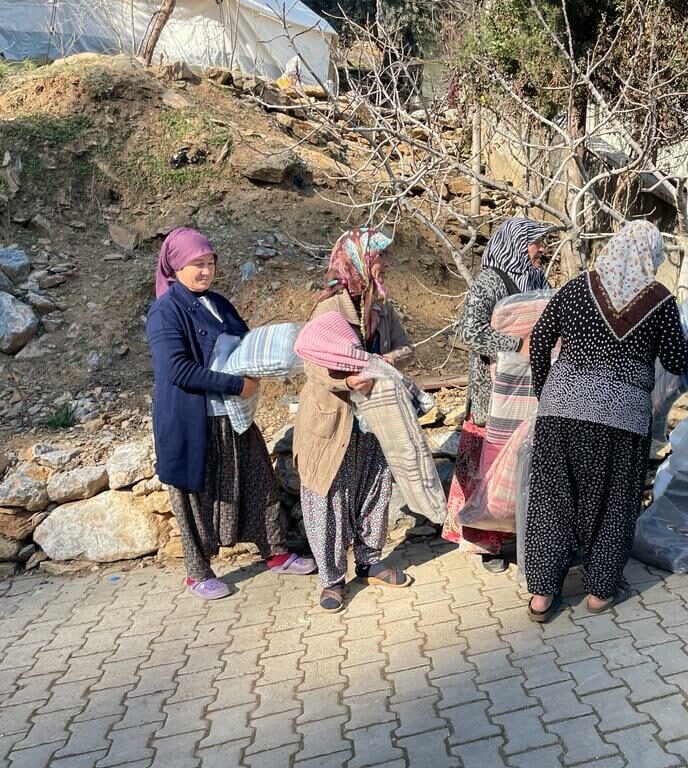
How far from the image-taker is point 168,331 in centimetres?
330

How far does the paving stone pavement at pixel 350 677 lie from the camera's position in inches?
96.0

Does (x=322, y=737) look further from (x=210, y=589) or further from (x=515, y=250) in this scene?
(x=515, y=250)

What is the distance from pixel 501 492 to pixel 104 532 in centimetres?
223

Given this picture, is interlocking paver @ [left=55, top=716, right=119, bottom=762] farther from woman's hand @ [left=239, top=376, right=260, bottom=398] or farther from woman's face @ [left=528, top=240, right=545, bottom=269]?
woman's face @ [left=528, top=240, right=545, bottom=269]

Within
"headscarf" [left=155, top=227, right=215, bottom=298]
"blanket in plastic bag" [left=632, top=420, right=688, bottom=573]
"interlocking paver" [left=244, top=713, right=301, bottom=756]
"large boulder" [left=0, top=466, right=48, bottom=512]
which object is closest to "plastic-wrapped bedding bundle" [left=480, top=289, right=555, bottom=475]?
"blanket in plastic bag" [left=632, top=420, right=688, bottom=573]

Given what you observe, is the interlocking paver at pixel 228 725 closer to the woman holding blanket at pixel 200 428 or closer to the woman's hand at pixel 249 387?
the woman holding blanket at pixel 200 428

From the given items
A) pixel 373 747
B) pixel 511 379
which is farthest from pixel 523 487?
pixel 373 747

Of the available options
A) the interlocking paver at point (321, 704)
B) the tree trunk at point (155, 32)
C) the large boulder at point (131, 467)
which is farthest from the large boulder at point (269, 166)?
the interlocking paver at point (321, 704)

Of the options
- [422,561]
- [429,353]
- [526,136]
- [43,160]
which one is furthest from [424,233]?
[422,561]

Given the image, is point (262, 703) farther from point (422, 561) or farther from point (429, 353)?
point (429, 353)

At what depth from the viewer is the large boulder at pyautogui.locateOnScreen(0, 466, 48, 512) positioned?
13.8 ft

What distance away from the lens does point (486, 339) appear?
11.2ft

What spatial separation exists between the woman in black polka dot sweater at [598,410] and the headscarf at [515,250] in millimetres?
508

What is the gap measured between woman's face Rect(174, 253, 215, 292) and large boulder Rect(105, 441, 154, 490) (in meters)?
1.25
